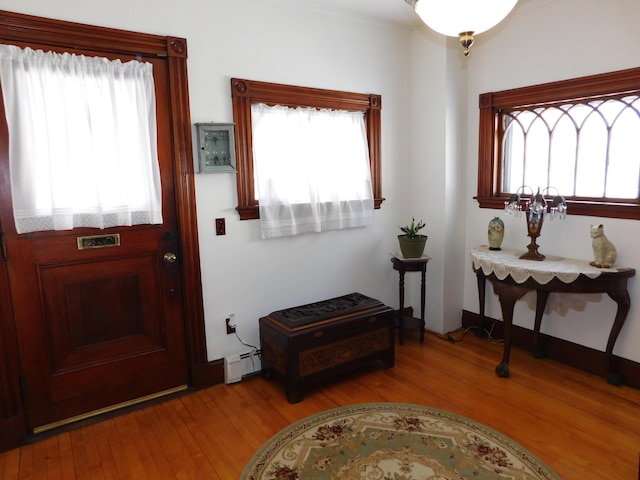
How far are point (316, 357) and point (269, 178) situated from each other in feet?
4.19

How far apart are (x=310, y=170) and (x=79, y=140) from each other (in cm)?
152

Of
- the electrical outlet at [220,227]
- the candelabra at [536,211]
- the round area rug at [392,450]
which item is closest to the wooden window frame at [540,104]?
the candelabra at [536,211]

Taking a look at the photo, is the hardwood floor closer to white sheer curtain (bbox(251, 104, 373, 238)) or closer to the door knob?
the door knob

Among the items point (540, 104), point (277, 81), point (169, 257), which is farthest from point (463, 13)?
point (169, 257)

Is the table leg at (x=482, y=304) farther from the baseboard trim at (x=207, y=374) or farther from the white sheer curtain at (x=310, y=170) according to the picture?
the baseboard trim at (x=207, y=374)

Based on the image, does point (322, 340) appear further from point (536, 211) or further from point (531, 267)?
point (536, 211)

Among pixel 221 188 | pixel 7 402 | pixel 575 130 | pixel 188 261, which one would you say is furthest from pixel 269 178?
pixel 575 130

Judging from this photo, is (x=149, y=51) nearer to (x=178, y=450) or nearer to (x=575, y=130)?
(x=178, y=450)

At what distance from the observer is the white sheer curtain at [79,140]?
7.23 ft

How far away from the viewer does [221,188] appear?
9.37 feet

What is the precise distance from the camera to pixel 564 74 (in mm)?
2965

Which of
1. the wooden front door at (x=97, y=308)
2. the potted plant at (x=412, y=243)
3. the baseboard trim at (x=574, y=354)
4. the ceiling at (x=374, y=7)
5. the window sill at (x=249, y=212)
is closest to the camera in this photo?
the wooden front door at (x=97, y=308)

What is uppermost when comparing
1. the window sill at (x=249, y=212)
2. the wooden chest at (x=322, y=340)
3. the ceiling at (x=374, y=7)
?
the ceiling at (x=374, y=7)

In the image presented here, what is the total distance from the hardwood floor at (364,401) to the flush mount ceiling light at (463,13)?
6.84 feet
